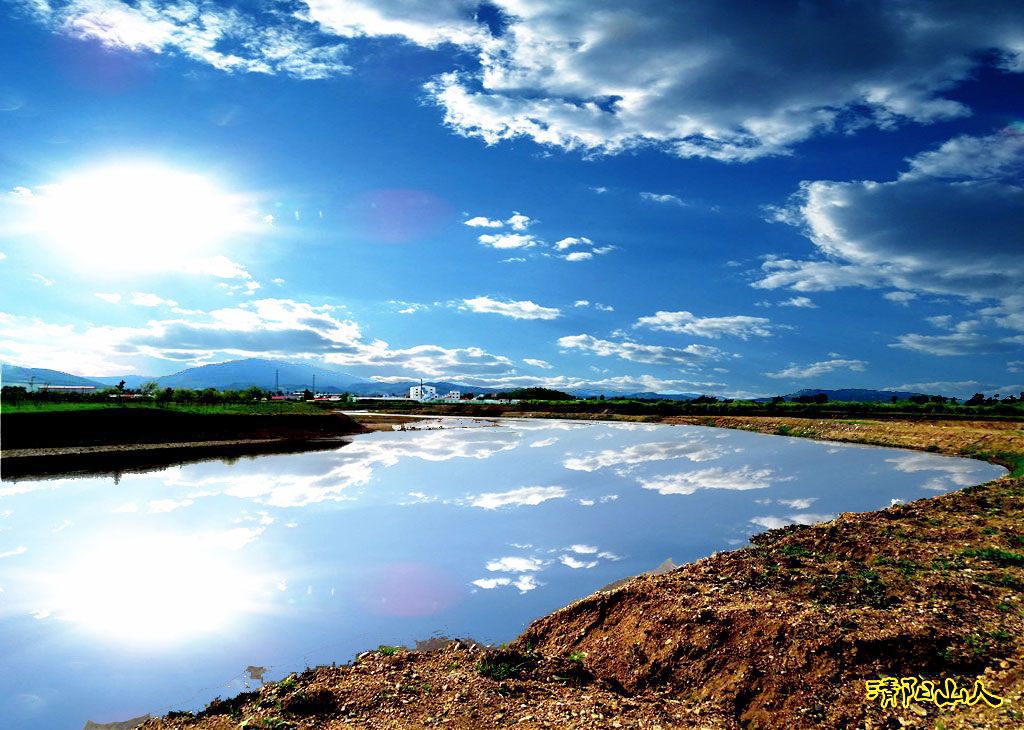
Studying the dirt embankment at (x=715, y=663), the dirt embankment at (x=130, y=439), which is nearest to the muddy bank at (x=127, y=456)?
the dirt embankment at (x=130, y=439)

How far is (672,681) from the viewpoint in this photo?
811 cm

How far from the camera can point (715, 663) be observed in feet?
26.9

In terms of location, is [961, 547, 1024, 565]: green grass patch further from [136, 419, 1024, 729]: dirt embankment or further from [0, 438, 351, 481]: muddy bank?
[0, 438, 351, 481]: muddy bank

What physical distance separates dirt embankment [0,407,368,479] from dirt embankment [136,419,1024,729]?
30781mm

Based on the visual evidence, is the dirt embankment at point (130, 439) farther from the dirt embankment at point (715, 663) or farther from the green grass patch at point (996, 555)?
the green grass patch at point (996, 555)

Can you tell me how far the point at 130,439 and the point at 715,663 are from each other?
50.1 metres

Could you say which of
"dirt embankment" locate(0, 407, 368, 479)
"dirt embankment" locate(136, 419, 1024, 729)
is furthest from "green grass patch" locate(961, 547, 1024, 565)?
"dirt embankment" locate(0, 407, 368, 479)

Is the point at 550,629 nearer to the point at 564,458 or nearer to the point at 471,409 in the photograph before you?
the point at 564,458

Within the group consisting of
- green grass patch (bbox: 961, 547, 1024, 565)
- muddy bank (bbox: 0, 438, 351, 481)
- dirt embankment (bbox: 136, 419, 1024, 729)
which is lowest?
muddy bank (bbox: 0, 438, 351, 481)

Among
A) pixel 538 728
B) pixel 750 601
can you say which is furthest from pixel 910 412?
pixel 538 728

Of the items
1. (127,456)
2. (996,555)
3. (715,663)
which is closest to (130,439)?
(127,456)

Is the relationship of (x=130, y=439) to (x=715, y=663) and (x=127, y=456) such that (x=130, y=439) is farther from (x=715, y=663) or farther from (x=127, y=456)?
(x=715, y=663)

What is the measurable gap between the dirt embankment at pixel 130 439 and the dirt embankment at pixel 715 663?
101 ft

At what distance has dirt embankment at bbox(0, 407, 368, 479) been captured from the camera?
3467 cm
